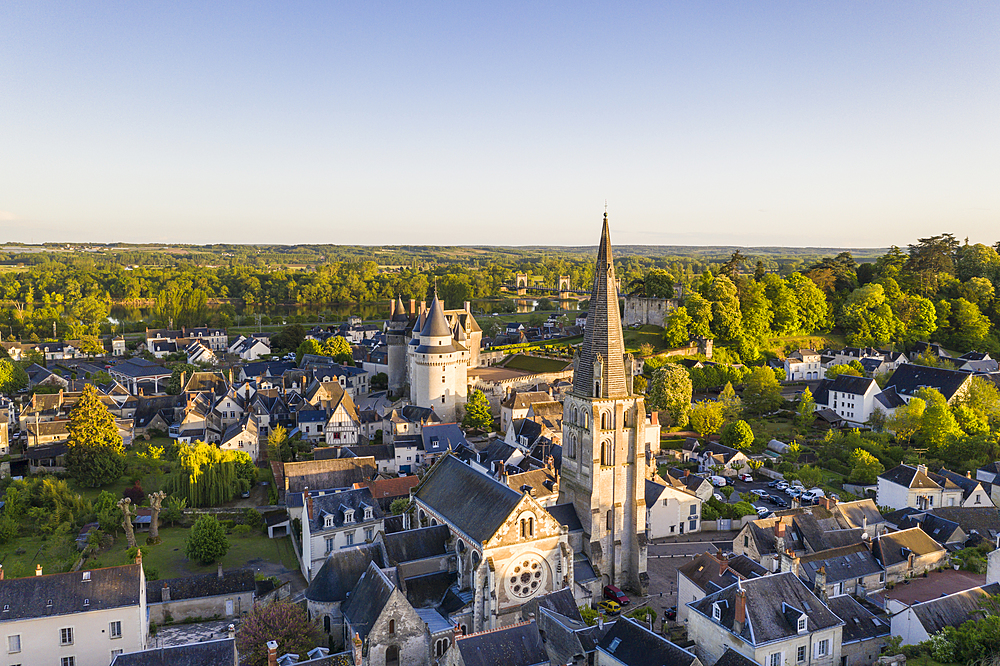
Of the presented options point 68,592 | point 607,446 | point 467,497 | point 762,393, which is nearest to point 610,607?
point 607,446

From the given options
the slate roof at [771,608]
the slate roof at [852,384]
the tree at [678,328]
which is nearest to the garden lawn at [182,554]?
the slate roof at [771,608]

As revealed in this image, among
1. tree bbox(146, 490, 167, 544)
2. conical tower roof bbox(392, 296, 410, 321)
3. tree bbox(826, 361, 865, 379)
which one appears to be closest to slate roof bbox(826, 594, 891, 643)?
tree bbox(146, 490, 167, 544)

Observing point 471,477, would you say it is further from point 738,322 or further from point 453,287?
point 453,287

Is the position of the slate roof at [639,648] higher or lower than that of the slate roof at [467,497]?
lower

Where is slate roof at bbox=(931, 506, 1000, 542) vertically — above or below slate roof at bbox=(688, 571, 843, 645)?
below

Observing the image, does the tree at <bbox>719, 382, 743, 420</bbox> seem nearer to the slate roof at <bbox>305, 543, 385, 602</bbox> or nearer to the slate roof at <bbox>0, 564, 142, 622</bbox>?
the slate roof at <bbox>305, 543, 385, 602</bbox>

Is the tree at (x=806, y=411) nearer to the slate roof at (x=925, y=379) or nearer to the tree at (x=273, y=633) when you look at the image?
the slate roof at (x=925, y=379)
